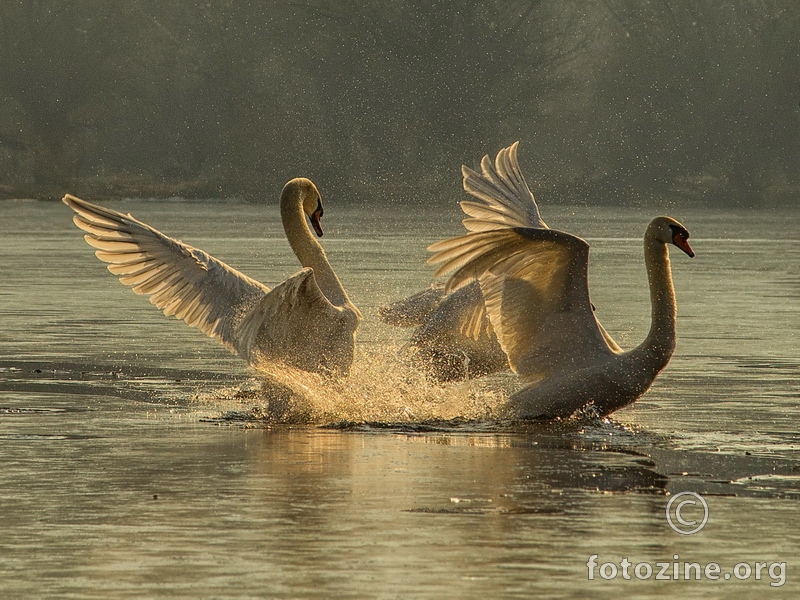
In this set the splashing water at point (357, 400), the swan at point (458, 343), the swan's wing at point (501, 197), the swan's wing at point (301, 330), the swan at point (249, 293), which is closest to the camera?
the swan's wing at point (301, 330)

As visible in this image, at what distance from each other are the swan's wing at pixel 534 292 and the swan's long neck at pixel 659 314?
0.81ft

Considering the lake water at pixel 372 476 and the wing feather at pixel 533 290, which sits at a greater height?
the wing feather at pixel 533 290

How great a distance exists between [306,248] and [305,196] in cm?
72

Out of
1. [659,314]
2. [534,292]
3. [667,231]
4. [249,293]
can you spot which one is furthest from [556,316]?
[249,293]

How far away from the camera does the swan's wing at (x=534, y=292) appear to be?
9.15 m

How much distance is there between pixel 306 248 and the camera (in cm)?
1070

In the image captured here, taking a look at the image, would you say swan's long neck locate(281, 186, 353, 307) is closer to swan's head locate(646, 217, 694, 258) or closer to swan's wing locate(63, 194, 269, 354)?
swan's wing locate(63, 194, 269, 354)
